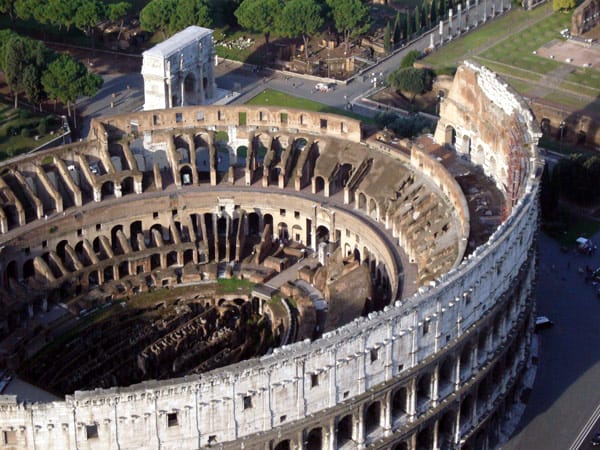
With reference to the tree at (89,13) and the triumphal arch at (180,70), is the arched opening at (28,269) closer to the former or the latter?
the triumphal arch at (180,70)

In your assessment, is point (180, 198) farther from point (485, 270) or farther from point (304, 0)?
point (304, 0)

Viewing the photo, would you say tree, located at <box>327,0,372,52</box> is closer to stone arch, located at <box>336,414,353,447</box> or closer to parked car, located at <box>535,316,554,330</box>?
parked car, located at <box>535,316,554,330</box>

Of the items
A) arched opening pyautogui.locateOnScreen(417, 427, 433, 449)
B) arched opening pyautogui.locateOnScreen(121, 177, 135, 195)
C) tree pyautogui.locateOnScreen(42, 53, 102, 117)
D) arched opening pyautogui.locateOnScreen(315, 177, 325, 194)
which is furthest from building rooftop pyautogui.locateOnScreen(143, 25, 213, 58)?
arched opening pyautogui.locateOnScreen(417, 427, 433, 449)

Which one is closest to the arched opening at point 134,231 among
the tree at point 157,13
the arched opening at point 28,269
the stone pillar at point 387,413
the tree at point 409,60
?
the arched opening at point 28,269

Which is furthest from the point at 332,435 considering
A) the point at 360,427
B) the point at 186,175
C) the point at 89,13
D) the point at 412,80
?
the point at 89,13

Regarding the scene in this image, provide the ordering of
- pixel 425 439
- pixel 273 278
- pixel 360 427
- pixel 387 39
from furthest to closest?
pixel 387 39 → pixel 273 278 → pixel 425 439 → pixel 360 427

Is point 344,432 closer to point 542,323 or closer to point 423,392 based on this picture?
point 423,392

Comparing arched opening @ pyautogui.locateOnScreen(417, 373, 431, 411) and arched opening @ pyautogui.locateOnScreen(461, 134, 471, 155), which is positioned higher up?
arched opening @ pyautogui.locateOnScreen(461, 134, 471, 155)
